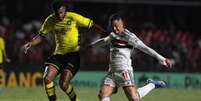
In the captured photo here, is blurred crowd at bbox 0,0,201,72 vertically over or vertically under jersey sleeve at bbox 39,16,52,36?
under

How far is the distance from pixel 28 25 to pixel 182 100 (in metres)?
10.6

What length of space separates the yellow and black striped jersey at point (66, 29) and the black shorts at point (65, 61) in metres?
0.11

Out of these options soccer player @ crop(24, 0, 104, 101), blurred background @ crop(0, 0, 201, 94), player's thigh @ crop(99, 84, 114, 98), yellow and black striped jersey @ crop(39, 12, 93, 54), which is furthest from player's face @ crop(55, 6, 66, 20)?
blurred background @ crop(0, 0, 201, 94)

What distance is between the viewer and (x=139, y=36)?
2931 cm

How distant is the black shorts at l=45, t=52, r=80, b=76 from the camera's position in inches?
617

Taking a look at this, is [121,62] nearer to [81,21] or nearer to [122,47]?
[122,47]

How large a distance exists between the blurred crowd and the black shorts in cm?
1105

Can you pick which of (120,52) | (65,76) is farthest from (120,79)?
(65,76)

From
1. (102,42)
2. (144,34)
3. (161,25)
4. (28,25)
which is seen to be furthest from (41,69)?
(102,42)

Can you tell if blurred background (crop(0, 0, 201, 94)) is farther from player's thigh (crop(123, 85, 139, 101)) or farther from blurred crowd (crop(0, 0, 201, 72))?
player's thigh (crop(123, 85, 139, 101))

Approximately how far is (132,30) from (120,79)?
15948 millimetres

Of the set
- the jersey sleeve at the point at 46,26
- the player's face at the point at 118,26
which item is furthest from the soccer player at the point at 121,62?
the jersey sleeve at the point at 46,26

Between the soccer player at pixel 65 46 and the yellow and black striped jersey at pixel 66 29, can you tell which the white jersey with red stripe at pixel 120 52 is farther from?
the yellow and black striped jersey at pixel 66 29

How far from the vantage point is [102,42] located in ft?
47.0
